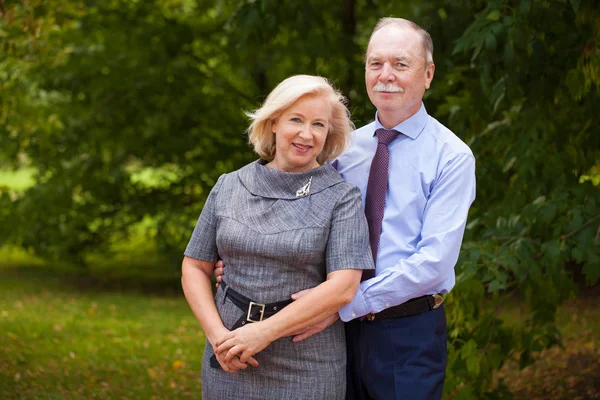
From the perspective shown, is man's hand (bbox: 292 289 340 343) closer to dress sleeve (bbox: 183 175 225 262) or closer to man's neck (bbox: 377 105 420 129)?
dress sleeve (bbox: 183 175 225 262)

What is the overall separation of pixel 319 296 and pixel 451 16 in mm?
4140

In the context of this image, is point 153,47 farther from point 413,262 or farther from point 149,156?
point 413,262

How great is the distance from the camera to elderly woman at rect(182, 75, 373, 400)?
2.75 metres

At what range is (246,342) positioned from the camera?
8.90 feet

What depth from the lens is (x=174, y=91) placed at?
9.73 meters

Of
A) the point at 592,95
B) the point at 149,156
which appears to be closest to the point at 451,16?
the point at 592,95

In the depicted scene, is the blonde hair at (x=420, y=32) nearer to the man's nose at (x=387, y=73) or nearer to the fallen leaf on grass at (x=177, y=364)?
the man's nose at (x=387, y=73)

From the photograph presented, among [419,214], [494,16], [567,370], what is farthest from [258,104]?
[567,370]

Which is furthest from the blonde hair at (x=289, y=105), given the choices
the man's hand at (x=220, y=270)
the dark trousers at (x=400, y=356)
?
the dark trousers at (x=400, y=356)

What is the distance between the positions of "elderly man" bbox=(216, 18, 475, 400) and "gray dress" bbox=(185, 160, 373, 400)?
0.09 m

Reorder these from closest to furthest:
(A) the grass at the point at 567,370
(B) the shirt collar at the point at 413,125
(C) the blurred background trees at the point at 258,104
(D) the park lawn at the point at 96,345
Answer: (B) the shirt collar at the point at 413,125, (C) the blurred background trees at the point at 258,104, (D) the park lawn at the point at 96,345, (A) the grass at the point at 567,370

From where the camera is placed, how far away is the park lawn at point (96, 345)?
20.5 feet

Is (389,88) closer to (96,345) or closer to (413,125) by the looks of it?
(413,125)

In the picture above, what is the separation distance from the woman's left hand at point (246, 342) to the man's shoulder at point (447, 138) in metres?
0.90
